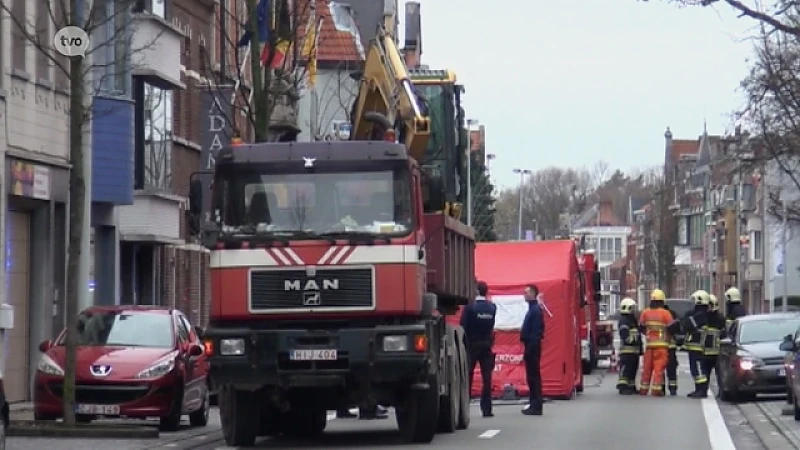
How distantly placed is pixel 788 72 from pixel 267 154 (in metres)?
18.9

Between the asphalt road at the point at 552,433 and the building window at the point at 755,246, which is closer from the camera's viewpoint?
the asphalt road at the point at 552,433

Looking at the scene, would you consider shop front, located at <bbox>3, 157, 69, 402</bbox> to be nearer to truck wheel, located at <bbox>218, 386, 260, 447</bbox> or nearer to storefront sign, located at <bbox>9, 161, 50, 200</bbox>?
storefront sign, located at <bbox>9, 161, 50, 200</bbox>

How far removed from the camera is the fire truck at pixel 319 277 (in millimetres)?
20094

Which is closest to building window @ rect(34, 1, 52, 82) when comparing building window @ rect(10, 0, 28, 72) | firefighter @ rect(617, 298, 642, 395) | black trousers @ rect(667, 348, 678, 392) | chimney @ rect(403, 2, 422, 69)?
building window @ rect(10, 0, 28, 72)

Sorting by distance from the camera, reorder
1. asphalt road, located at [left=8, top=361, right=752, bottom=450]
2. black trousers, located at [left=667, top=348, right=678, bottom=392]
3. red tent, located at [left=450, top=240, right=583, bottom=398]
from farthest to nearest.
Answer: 1. black trousers, located at [left=667, top=348, right=678, bottom=392]
2. red tent, located at [left=450, top=240, right=583, bottom=398]
3. asphalt road, located at [left=8, top=361, right=752, bottom=450]

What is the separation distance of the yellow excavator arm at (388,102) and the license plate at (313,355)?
5201 mm

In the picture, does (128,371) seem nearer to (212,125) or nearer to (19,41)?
(19,41)

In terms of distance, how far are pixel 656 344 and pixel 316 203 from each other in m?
15.7

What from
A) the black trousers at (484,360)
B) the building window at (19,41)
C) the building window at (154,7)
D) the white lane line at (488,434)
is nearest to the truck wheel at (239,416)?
the white lane line at (488,434)

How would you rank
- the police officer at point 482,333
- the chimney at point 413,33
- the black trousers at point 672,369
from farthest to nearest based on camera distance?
the chimney at point 413,33 < the black trousers at point 672,369 < the police officer at point 482,333

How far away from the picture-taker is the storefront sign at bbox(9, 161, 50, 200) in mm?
29453

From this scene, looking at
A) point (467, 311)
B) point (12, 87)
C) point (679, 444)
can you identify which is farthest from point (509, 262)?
point (679, 444)

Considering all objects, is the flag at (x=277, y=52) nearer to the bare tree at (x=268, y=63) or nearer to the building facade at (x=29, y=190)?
the bare tree at (x=268, y=63)

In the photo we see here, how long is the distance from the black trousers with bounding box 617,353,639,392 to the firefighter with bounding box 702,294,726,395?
1303 mm
